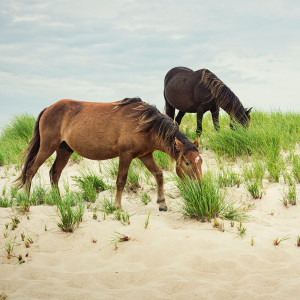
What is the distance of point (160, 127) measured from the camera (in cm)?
477

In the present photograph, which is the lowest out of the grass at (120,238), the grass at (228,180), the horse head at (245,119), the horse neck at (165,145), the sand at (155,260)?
the sand at (155,260)

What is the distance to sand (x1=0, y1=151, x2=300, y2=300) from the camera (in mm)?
3055

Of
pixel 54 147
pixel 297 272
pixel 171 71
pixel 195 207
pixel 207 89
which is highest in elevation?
pixel 171 71

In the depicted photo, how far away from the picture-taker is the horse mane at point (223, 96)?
8.23m

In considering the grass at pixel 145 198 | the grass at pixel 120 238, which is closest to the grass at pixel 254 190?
Answer: the grass at pixel 145 198

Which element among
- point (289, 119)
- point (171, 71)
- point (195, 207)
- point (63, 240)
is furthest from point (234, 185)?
point (171, 71)

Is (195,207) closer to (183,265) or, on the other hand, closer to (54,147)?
(183,265)

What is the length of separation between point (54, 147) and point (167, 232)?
99.7 inches

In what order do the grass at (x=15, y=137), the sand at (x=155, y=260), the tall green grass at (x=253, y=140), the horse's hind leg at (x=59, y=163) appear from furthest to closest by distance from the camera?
the grass at (x=15, y=137) < the tall green grass at (x=253, y=140) < the horse's hind leg at (x=59, y=163) < the sand at (x=155, y=260)

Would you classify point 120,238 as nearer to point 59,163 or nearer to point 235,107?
point 59,163

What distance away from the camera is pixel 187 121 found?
37.5 ft

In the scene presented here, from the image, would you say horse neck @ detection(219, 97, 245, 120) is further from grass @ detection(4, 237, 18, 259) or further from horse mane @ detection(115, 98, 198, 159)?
grass @ detection(4, 237, 18, 259)

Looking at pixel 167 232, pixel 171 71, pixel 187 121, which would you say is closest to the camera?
pixel 167 232

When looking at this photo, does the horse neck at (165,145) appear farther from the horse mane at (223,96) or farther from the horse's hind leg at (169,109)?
the horse's hind leg at (169,109)
